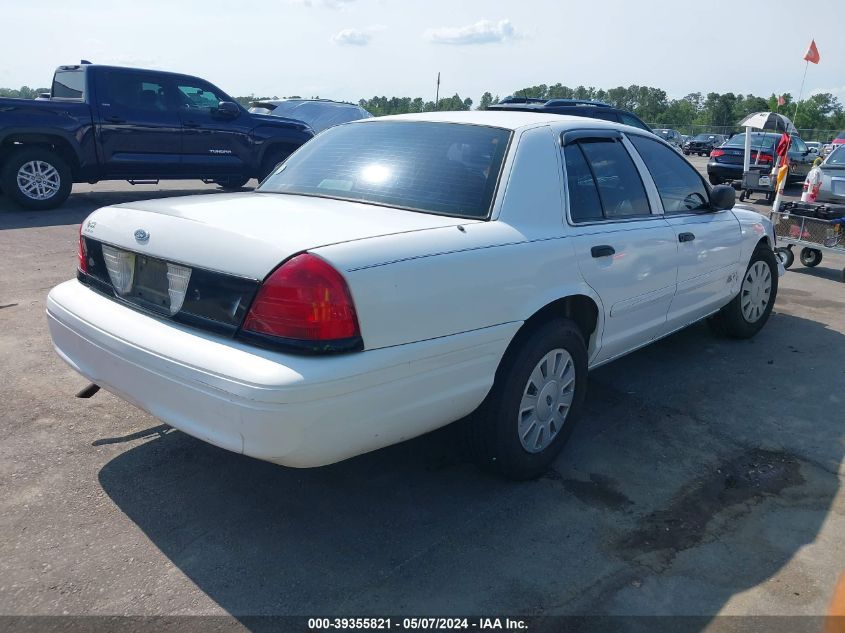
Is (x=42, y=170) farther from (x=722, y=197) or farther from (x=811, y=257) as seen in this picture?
(x=811, y=257)

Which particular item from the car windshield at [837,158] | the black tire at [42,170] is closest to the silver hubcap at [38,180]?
the black tire at [42,170]

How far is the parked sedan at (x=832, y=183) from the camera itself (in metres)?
10.0

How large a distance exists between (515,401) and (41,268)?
17.8 ft

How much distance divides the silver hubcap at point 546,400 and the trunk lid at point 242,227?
0.78 m

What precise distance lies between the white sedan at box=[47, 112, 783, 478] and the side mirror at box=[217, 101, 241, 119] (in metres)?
7.66

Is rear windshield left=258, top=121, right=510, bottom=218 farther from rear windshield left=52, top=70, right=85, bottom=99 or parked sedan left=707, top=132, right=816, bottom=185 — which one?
parked sedan left=707, top=132, right=816, bottom=185

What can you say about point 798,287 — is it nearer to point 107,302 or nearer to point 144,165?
point 107,302

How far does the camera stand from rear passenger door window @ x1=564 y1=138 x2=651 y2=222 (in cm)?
368

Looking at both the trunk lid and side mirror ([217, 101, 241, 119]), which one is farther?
side mirror ([217, 101, 241, 119])

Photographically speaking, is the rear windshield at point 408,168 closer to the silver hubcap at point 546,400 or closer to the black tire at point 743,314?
the silver hubcap at point 546,400

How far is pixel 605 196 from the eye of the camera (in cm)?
389

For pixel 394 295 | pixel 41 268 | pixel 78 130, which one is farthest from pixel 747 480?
pixel 78 130

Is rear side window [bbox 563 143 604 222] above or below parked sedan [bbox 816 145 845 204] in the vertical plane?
above

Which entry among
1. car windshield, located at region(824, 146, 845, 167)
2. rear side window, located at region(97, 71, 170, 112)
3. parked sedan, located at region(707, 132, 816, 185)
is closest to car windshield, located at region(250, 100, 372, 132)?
rear side window, located at region(97, 71, 170, 112)
